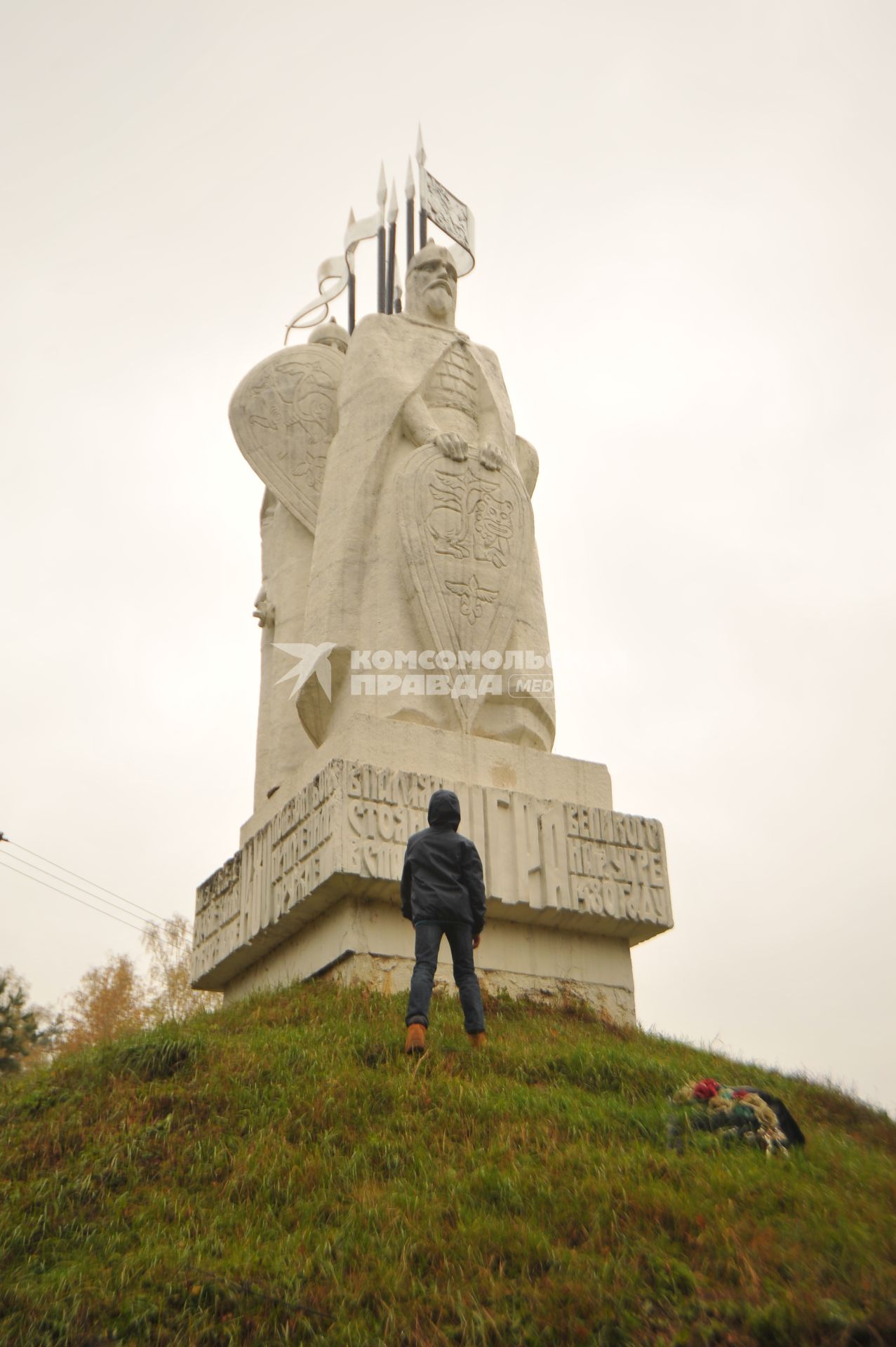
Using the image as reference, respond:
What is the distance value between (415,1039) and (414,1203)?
1344 mm

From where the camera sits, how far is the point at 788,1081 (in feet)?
20.7

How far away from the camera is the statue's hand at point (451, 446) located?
866 cm

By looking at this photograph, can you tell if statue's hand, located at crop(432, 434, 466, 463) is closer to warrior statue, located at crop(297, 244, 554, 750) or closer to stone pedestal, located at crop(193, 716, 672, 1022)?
warrior statue, located at crop(297, 244, 554, 750)

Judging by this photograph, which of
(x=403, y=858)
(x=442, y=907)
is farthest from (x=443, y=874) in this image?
(x=403, y=858)

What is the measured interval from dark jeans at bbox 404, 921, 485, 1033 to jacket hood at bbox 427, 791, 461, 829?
456mm

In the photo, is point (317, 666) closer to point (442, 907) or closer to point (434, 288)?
point (442, 907)

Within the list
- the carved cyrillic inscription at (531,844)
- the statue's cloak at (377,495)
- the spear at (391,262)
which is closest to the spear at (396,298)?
Result: the spear at (391,262)

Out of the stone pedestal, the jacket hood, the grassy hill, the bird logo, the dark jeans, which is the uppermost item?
the bird logo

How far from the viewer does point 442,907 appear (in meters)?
5.63

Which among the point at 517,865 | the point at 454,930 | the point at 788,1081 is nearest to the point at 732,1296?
the point at 454,930

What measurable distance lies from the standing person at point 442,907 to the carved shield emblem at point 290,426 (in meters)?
4.46

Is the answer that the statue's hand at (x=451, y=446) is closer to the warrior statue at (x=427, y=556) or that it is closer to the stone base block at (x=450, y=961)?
the warrior statue at (x=427, y=556)

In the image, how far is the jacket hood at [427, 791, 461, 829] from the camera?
5840 millimetres

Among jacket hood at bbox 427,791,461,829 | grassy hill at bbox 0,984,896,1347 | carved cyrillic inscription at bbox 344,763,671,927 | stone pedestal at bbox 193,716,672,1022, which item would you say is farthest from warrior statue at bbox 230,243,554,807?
grassy hill at bbox 0,984,896,1347
